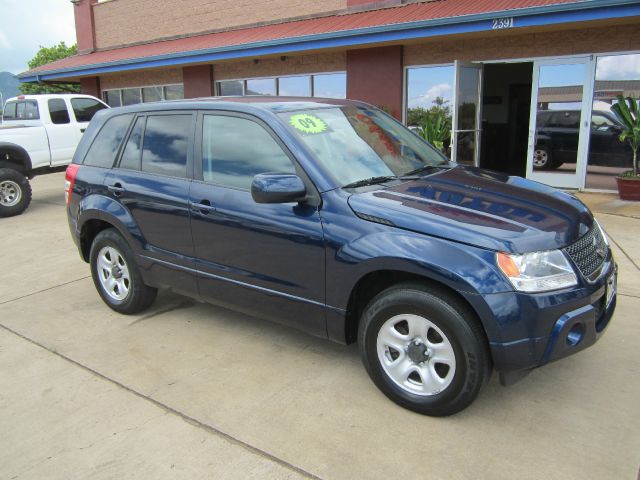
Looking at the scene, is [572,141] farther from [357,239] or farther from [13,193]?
[13,193]

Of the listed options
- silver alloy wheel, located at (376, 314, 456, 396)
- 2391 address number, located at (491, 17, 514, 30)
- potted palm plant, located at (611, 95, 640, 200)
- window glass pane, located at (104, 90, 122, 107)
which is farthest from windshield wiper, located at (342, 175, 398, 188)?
window glass pane, located at (104, 90, 122, 107)

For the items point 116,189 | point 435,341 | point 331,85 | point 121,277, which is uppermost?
point 331,85

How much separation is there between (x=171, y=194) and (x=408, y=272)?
1976mm

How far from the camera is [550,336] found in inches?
107

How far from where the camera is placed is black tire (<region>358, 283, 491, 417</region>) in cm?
279

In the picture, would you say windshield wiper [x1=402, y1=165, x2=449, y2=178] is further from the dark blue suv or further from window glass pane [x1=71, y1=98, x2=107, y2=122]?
window glass pane [x1=71, y1=98, x2=107, y2=122]

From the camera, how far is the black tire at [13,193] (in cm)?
940

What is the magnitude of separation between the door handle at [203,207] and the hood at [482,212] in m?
1.10

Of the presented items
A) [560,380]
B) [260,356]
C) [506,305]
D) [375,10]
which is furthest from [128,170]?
[375,10]

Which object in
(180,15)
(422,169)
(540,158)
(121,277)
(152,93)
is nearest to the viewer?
(422,169)

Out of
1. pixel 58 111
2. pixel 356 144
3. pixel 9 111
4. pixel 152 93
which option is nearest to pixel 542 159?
pixel 356 144

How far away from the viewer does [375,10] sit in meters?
11.5

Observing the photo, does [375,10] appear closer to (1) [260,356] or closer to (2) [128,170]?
(2) [128,170]

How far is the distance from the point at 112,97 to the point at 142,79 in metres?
2.14
